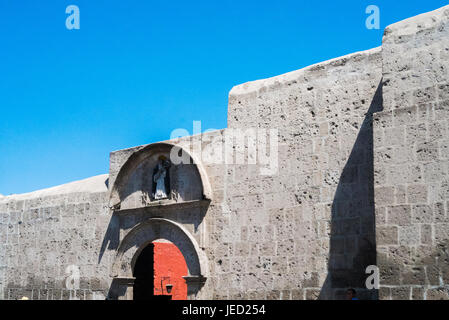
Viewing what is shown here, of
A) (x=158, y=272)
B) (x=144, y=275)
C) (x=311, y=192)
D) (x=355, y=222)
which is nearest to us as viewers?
(x=355, y=222)

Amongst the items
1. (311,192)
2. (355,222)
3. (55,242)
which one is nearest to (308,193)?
A: (311,192)

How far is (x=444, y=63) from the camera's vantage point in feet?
20.4

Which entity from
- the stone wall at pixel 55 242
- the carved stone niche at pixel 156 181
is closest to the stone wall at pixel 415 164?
the carved stone niche at pixel 156 181

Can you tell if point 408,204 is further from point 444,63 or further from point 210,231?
point 210,231

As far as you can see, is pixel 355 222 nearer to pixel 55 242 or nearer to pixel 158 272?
pixel 55 242

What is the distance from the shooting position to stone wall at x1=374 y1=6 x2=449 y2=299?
5.76 metres

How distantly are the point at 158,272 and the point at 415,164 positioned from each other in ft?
24.7

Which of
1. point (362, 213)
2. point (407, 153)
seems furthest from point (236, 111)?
point (407, 153)

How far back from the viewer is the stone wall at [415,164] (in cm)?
576

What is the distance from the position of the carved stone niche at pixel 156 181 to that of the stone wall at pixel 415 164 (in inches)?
124

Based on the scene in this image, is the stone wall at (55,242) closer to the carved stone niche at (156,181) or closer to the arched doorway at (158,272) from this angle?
the carved stone niche at (156,181)

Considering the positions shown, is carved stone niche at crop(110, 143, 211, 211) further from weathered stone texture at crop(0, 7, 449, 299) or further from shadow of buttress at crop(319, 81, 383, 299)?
shadow of buttress at crop(319, 81, 383, 299)

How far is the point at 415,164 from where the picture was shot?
599 centimetres

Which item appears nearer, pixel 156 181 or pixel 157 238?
pixel 157 238
